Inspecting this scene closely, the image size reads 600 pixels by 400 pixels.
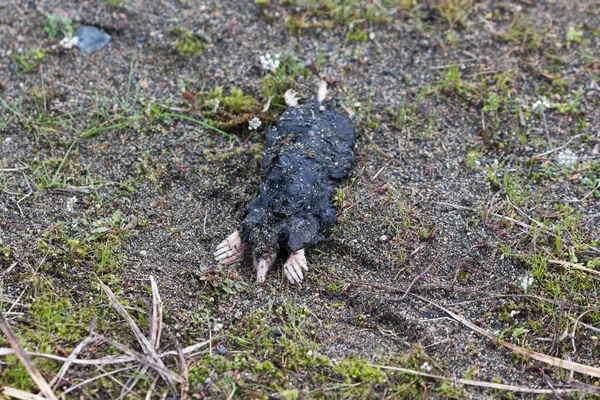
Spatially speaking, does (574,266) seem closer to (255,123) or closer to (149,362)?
(255,123)

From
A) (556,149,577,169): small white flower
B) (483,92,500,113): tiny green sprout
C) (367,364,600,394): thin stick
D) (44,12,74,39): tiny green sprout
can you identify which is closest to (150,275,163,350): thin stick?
(367,364,600,394): thin stick

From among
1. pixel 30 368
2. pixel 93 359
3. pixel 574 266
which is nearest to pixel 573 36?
pixel 574 266

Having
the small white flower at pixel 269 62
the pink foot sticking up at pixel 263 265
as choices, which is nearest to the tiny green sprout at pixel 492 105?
the small white flower at pixel 269 62

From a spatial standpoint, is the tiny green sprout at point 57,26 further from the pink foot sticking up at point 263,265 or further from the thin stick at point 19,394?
the thin stick at point 19,394

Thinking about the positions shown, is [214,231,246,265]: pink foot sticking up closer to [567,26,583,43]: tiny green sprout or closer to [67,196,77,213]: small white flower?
[67,196,77,213]: small white flower

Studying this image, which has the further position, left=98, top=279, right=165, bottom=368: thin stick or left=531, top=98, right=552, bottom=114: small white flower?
left=531, top=98, right=552, bottom=114: small white flower

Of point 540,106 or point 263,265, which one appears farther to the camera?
point 540,106

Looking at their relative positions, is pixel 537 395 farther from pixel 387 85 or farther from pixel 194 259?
pixel 387 85
